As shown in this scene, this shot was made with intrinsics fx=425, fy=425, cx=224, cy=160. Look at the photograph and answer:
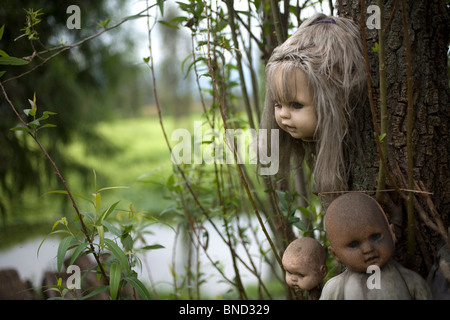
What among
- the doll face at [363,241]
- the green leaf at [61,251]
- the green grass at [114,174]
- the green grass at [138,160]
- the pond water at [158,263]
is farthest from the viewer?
the green grass at [138,160]

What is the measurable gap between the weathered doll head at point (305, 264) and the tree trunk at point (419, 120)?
0.16 m

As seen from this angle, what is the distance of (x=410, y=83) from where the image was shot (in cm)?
73

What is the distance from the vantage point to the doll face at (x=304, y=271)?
79cm

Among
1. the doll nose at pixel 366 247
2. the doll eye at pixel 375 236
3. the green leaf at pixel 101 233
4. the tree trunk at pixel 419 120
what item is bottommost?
the doll nose at pixel 366 247

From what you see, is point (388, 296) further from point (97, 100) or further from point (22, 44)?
point (97, 100)

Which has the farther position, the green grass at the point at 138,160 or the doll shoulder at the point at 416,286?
the green grass at the point at 138,160

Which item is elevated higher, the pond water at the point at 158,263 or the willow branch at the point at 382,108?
the willow branch at the point at 382,108

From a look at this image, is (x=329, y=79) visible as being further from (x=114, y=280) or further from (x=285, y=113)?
(x=114, y=280)

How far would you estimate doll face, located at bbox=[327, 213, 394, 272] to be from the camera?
0.71m

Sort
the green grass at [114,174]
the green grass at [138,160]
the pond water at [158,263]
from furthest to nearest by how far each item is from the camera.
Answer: the green grass at [138,160], the green grass at [114,174], the pond water at [158,263]

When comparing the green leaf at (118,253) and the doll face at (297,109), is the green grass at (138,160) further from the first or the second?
the doll face at (297,109)

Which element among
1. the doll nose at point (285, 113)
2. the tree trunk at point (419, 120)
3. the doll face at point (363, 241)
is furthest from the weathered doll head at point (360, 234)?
the doll nose at point (285, 113)
